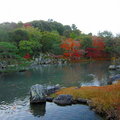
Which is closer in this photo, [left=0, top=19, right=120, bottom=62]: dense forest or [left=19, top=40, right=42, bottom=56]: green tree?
[left=19, top=40, right=42, bottom=56]: green tree

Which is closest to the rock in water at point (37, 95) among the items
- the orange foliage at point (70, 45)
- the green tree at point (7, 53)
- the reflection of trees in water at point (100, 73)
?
the reflection of trees in water at point (100, 73)

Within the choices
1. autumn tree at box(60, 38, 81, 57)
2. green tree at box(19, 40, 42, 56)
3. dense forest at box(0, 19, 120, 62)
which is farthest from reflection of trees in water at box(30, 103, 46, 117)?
autumn tree at box(60, 38, 81, 57)

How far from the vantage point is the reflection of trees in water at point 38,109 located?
14.0m

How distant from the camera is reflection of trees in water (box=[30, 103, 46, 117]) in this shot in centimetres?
1405

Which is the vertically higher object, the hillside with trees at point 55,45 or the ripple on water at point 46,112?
the hillside with trees at point 55,45

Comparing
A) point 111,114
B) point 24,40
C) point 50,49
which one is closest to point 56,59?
point 50,49

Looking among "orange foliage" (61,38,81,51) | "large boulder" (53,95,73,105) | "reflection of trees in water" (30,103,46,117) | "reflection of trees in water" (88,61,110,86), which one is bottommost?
"reflection of trees in water" (30,103,46,117)

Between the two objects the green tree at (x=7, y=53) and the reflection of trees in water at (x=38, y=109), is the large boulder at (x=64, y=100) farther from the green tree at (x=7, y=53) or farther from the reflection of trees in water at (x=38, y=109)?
the green tree at (x=7, y=53)

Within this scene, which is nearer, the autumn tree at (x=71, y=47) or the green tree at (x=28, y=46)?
the green tree at (x=28, y=46)

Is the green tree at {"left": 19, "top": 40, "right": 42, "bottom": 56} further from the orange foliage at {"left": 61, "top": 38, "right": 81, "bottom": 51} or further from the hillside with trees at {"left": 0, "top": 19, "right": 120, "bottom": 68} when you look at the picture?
the orange foliage at {"left": 61, "top": 38, "right": 81, "bottom": 51}

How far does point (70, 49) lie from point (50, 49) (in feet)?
20.9

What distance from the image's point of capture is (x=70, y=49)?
5897 centimetres

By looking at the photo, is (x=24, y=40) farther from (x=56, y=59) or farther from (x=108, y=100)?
(x=108, y=100)

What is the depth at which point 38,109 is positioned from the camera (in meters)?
15.0
